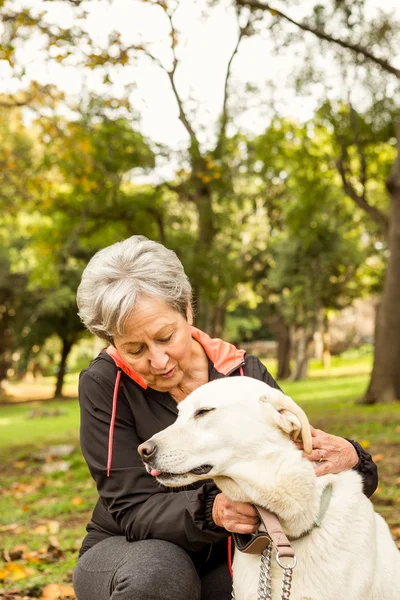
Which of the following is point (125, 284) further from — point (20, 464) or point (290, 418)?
point (20, 464)

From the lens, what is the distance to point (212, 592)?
9.76 feet

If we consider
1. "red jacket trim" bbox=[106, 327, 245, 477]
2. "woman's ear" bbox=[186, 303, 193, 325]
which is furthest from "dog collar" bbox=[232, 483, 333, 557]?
"woman's ear" bbox=[186, 303, 193, 325]

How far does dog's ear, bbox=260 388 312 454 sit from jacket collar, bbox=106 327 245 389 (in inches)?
20.2

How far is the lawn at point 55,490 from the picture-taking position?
4.68m

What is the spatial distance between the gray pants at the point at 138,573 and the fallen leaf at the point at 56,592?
122 centimetres

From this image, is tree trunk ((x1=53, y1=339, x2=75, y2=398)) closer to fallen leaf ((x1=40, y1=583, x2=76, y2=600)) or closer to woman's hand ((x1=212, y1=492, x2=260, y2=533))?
fallen leaf ((x1=40, y1=583, x2=76, y2=600))

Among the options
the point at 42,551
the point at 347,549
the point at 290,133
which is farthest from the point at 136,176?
the point at 347,549

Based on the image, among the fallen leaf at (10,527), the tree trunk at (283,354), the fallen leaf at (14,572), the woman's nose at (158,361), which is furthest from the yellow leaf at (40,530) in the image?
the tree trunk at (283,354)

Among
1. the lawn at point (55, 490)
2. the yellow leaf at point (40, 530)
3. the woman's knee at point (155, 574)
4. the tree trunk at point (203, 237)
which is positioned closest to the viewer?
the woman's knee at point (155, 574)

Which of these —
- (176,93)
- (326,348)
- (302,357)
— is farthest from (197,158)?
(326,348)

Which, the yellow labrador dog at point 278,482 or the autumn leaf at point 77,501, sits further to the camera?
the autumn leaf at point 77,501

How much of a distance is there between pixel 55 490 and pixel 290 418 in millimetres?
6265

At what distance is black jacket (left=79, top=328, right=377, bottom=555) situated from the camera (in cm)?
266

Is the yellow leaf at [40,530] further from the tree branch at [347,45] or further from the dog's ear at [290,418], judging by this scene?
the tree branch at [347,45]
